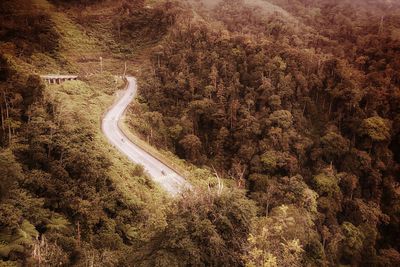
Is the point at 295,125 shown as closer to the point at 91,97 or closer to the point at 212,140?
the point at 212,140

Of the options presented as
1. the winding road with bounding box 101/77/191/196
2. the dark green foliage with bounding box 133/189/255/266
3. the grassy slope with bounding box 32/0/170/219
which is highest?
the dark green foliage with bounding box 133/189/255/266

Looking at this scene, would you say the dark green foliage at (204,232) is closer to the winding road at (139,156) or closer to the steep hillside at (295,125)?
the winding road at (139,156)

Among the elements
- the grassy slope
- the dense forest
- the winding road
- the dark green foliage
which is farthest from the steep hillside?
the dark green foliage

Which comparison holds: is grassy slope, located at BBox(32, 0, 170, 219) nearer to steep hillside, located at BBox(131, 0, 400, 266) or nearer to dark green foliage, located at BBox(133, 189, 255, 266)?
dark green foliage, located at BBox(133, 189, 255, 266)

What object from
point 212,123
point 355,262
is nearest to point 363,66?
point 212,123

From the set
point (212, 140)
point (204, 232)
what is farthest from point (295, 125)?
point (204, 232)

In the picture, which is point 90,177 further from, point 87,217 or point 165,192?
point 165,192
